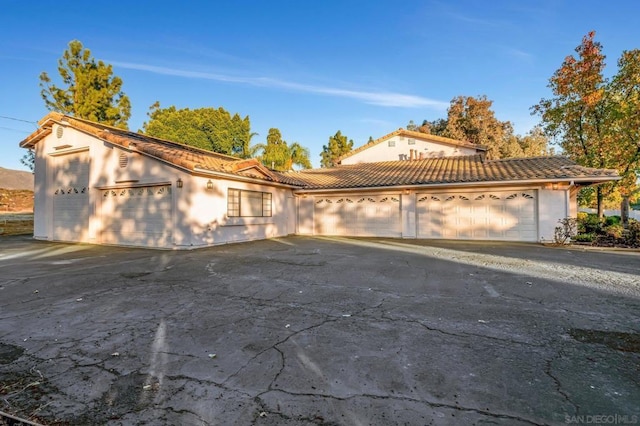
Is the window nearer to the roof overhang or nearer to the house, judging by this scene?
the house

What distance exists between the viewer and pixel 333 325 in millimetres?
3775

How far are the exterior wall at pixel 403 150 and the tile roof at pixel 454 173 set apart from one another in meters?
5.69

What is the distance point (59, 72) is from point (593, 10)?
104 ft

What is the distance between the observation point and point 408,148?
25.1 metres

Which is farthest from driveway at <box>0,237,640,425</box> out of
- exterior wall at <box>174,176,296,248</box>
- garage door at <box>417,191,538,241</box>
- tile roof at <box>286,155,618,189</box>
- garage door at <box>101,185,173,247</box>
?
garage door at <box>417,191,538,241</box>

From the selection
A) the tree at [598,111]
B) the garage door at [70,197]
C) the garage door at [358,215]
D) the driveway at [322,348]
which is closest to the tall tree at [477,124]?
the tree at [598,111]

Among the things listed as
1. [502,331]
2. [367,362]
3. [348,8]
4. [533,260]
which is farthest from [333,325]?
[348,8]

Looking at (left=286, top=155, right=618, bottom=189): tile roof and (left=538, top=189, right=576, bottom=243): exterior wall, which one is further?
(left=538, top=189, right=576, bottom=243): exterior wall

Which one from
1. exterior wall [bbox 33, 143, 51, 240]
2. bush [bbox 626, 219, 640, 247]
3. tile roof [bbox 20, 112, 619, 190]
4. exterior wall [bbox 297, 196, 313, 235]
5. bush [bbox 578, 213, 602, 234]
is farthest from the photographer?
exterior wall [bbox 297, 196, 313, 235]

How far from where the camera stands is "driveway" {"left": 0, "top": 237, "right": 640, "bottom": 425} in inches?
85.4

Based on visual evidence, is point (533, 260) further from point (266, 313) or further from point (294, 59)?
point (294, 59)

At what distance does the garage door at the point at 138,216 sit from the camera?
11391 mm

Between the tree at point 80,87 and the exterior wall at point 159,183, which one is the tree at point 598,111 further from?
the tree at point 80,87

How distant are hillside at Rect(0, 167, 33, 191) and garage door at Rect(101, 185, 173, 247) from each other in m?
26.7
